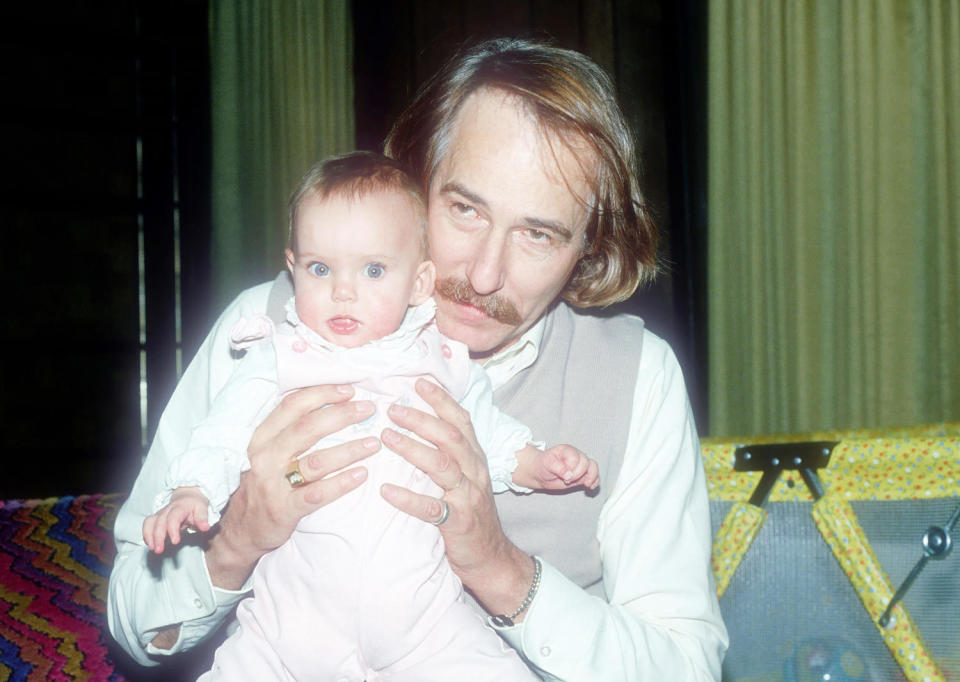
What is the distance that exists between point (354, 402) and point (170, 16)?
16.1ft

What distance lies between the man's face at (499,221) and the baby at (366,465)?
14cm

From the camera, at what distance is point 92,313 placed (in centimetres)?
527

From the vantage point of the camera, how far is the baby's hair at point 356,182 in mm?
1404

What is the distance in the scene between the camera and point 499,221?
1.62 meters

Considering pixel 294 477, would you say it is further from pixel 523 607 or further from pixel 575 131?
pixel 575 131

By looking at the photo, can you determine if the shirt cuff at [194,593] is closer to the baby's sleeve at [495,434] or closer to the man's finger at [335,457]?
the man's finger at [335,457]

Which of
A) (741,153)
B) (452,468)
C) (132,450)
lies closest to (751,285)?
(741,153)

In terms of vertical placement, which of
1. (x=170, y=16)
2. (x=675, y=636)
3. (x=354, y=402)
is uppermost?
(x=170, y=16)

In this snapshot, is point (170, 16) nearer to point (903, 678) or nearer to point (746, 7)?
point (746, 7)

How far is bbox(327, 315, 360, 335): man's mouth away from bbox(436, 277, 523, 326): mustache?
0.29 metres

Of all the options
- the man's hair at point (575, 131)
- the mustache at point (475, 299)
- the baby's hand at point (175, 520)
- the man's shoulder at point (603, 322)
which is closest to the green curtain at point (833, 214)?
the man's hair at point (575, 131)

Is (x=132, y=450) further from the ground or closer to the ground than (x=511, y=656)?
closer to the ground

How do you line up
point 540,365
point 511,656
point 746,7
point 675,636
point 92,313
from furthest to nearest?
point 92,313 < point 746,7 < point 540,365 < point 675,636 < point 511,656

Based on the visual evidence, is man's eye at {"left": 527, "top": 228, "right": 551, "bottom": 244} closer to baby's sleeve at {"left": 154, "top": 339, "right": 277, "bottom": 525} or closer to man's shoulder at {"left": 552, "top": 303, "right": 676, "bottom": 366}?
man's shoulder at {"left": 552, "top": 303, "right": 676, "bottom": 366}
